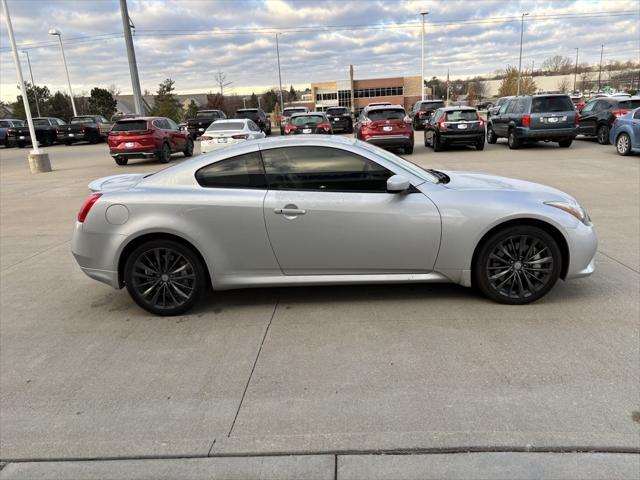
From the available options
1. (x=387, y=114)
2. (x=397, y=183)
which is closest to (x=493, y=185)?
(x=397, y=183)

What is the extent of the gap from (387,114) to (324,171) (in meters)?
13.5

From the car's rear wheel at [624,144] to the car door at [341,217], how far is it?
13.2 meters

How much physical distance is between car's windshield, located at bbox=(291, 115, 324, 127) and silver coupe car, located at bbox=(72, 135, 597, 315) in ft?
48.7

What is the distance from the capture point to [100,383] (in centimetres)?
344

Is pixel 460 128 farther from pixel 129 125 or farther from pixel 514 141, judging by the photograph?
pixel 129 125

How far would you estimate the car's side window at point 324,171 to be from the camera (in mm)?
4312

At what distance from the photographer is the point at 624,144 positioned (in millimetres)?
14594

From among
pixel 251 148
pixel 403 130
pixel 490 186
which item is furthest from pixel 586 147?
pixel 251 148

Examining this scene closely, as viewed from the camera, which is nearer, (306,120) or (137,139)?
(137,139)

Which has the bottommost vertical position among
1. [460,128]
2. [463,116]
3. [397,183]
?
[460,128]

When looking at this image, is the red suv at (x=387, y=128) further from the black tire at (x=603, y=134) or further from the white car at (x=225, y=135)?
the black tire at (x=603, y=134)

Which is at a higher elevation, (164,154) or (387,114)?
(387,114)

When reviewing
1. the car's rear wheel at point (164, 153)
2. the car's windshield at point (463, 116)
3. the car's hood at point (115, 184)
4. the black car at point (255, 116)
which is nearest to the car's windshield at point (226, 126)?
the car's rear wheel at point (164, 153)

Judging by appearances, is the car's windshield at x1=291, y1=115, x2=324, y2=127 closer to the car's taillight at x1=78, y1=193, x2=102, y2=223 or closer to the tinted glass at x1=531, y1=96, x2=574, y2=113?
the tinted glass at x1=531, y1=96, x2=574, y2=113
